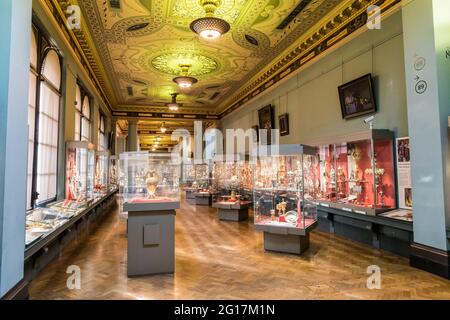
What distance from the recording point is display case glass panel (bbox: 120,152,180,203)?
4.77 m

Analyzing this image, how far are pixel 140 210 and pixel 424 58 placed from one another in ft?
15.7

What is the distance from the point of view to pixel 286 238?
217 inches

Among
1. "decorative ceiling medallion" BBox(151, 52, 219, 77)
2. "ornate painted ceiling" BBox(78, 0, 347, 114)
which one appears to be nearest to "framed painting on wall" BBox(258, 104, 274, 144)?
"ornate painted ceiling" BBox(78, 0, 347, 114)

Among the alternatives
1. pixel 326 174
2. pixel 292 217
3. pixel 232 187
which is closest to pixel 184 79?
pixel 232 187

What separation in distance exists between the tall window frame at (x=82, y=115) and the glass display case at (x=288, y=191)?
19.5 feet

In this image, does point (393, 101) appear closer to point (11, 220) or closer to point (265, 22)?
point (265, 22)

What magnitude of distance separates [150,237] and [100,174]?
6.87 metres

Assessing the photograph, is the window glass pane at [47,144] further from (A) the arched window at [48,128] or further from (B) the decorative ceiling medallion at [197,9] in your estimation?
(B) the decorative ceiling medallion at [197,9]

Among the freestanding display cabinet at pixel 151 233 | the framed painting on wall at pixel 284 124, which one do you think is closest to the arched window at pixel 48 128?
the freestanding display cabinet at pixel 151 233

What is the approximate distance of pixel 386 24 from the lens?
5906 millimetres

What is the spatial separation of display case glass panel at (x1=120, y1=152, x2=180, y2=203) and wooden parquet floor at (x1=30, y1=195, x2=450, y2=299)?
1142 mm

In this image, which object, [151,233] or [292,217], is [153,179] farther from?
[292,217]
